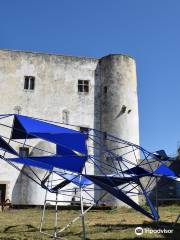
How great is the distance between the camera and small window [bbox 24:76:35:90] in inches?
1155

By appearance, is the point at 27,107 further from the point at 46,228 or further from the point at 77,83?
the point at 46,228

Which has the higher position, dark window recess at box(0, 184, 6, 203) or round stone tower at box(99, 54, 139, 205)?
round stone tower at box(99, 54, 139, 205)

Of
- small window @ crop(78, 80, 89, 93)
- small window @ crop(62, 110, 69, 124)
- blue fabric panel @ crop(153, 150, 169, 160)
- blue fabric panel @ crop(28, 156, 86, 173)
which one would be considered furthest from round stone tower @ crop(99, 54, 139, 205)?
blue fabric panel @ crop(28, 156, 86, 173)

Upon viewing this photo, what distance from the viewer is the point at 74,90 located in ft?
98.7

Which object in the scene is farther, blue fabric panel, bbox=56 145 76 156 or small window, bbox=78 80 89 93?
small window, bbox=78 80 89 93

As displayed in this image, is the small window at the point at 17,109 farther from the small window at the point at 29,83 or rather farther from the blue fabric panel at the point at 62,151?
the blue fabric panel at the point at 62,151

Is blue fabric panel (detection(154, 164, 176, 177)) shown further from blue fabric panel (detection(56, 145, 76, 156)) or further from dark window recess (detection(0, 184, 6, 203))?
dark window recess (detection(0, 184, 6, 203))

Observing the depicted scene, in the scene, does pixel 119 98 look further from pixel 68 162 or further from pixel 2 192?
pixel 68 162

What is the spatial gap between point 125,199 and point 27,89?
20760 millimetres

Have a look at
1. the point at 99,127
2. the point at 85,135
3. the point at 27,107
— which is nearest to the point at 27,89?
the point at 27,107

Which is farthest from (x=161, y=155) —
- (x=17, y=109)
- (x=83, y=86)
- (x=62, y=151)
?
(x=83, y=86)

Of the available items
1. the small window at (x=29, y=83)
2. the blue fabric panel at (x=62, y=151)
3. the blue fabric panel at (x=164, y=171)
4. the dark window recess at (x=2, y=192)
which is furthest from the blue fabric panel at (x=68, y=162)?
the small window at (x=29, y=83)

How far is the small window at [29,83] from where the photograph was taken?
29.3 metres

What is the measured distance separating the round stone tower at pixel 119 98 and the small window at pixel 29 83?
5.43m
